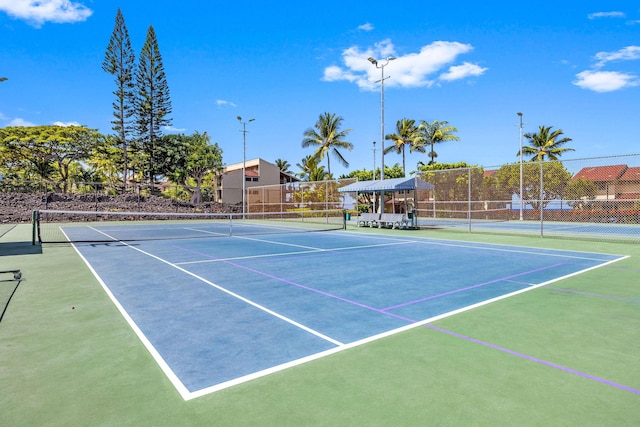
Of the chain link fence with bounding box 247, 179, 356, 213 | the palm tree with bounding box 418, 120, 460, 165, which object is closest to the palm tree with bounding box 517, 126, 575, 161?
the palm tree with bounding box 418, 120, 460, 165

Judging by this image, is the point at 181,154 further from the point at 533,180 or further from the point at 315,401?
the point at 315,401

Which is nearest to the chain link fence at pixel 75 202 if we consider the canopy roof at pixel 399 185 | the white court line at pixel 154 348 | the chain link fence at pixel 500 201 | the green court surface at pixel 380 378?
the chain link fence at pixel 500 201

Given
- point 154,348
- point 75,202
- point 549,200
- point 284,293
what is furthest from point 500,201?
point 75,202

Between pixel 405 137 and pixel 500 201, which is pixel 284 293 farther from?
pixel 405 137

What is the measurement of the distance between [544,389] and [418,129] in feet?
183

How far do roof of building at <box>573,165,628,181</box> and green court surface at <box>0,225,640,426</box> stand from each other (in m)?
17.5

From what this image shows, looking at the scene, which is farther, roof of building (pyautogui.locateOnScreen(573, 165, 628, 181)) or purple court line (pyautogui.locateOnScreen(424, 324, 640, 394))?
roof of building (pyautogui.locateOnScreen(573, 165, 628, 181))

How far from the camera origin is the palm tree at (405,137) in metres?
54.9

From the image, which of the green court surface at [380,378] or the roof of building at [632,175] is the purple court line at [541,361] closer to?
the green court surface at [380,378]

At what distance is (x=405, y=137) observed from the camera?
55.4 m

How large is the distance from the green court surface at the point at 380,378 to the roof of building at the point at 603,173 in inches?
688

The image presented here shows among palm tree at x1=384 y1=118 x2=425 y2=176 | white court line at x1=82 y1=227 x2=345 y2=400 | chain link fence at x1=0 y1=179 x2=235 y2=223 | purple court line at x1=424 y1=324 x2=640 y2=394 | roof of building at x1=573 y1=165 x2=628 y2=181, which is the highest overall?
palm tree at x1=384 y1=118 x2=425 y2=176

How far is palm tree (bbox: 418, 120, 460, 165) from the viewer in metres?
54.8

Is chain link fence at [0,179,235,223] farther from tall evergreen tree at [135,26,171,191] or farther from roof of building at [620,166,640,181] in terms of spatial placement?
roof of building at [620,166,640,181]
